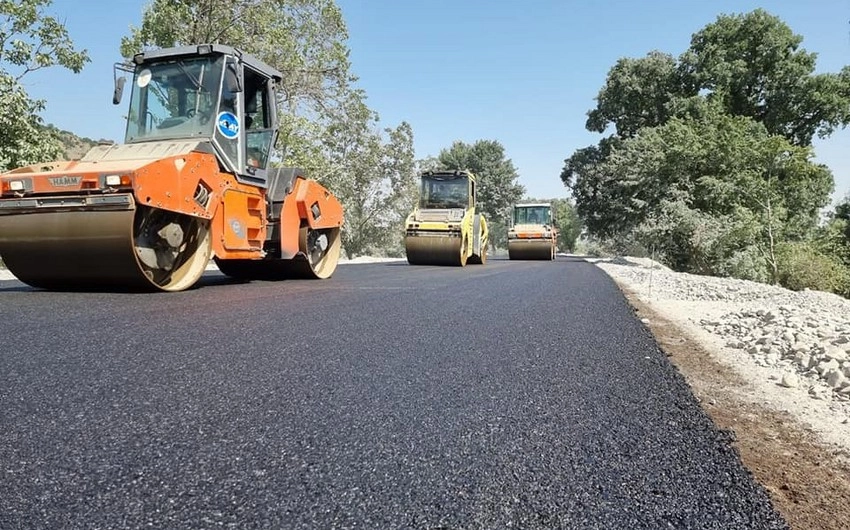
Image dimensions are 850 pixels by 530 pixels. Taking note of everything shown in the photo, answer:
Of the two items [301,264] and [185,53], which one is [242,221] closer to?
[301,264]

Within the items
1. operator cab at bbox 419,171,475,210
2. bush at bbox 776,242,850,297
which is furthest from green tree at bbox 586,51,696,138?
operator cab at bbox 419,171,475,210

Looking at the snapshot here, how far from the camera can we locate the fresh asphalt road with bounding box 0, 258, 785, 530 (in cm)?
133

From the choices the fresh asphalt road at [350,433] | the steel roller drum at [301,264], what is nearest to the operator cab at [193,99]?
the steel roller drum at [301,264]

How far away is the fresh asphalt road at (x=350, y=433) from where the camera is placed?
4.38 feet

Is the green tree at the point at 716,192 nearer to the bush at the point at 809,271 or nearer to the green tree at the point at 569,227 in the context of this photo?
the bush at the point at 809,271

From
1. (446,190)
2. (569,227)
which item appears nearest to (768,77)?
(446,190)

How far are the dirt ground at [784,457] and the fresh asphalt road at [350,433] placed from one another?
9cm

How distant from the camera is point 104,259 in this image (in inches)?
194

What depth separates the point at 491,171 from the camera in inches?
1882

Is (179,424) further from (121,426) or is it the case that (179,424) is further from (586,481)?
(586,481)

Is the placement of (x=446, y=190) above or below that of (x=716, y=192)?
below

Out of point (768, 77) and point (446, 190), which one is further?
point (768, 77)

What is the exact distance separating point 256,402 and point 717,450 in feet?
5.43

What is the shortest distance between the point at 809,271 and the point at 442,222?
35.7 ft
